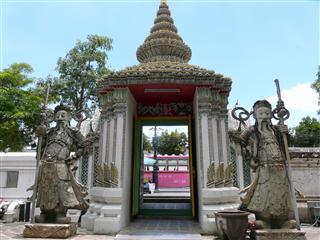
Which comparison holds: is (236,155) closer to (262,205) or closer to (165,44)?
(262,205)

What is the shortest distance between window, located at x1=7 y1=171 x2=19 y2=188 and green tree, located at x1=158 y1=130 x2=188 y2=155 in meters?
26.0

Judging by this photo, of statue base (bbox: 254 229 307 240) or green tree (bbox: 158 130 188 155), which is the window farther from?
green tree (bbox: 158 130 188 155)

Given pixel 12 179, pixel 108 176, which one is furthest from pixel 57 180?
pixel 12 179

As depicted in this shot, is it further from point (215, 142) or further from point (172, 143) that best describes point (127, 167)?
point (172, 143)

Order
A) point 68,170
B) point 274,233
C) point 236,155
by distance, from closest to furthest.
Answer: point 274,233 < point 68,170 < point 236,155

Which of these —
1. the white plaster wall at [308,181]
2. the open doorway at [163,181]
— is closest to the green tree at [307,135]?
the open doorway at [163,181]

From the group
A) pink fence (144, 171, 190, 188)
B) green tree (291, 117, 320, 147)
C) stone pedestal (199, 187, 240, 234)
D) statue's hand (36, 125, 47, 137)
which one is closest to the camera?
statue's hand (36, 125, 47, 137)

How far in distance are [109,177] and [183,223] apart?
99.7 inches

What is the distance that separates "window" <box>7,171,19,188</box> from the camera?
46.4ft

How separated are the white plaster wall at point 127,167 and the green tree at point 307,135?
3125 cm

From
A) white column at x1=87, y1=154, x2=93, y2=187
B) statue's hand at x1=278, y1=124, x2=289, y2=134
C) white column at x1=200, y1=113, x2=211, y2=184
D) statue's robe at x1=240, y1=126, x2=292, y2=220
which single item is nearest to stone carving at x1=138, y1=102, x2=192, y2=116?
white column at x1=200, y1=113, x2=211, y2=184

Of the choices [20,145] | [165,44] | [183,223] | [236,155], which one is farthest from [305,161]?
[20,145]

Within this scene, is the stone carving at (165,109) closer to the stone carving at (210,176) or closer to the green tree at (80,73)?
the stone carving at (210,176)

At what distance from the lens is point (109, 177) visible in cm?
769
